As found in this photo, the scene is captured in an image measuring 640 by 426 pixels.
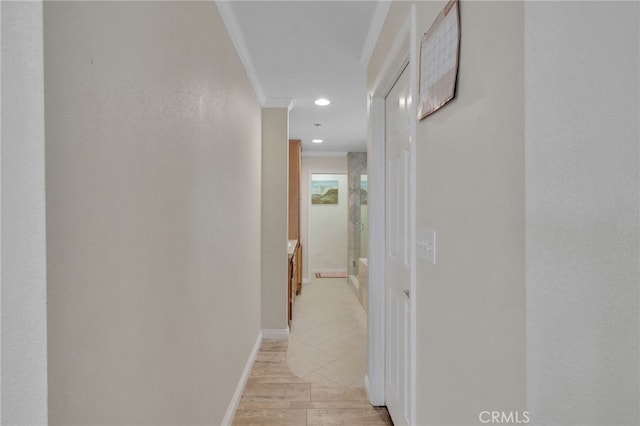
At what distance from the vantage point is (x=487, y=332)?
2.44 ft

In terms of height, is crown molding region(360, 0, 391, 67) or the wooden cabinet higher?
crown molding region(360, 0, 391, 67)

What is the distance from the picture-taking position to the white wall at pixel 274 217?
3209mm

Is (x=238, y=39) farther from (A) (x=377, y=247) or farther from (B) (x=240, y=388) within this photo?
(B) (x=240, y=388)

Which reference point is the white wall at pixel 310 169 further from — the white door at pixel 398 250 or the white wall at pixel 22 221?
the white wall at pixel 22 221

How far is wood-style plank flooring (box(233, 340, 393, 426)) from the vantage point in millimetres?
1935

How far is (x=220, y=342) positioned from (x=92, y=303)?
1132mm

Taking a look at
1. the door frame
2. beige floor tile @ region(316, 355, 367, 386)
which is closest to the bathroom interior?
beige floor tile @ region(316, 355, 367, 386)

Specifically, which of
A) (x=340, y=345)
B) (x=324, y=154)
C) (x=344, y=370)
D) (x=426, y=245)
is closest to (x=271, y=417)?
(x=344, y=370)

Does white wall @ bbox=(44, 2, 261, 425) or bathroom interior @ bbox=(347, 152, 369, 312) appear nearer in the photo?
white wall @ bbox=(44, 2, 261, 425)

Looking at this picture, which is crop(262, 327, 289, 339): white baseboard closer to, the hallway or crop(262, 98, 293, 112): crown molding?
the hallway

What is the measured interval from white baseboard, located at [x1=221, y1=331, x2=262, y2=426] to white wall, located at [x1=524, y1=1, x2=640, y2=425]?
5.69ft

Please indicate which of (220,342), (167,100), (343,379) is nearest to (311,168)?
(343,379)

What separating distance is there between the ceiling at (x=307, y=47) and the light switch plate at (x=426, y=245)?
1280mm

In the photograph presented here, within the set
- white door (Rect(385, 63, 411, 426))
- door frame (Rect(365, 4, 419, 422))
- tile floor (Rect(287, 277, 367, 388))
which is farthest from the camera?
tile floor (Rect(287, 277, 367, 388))
